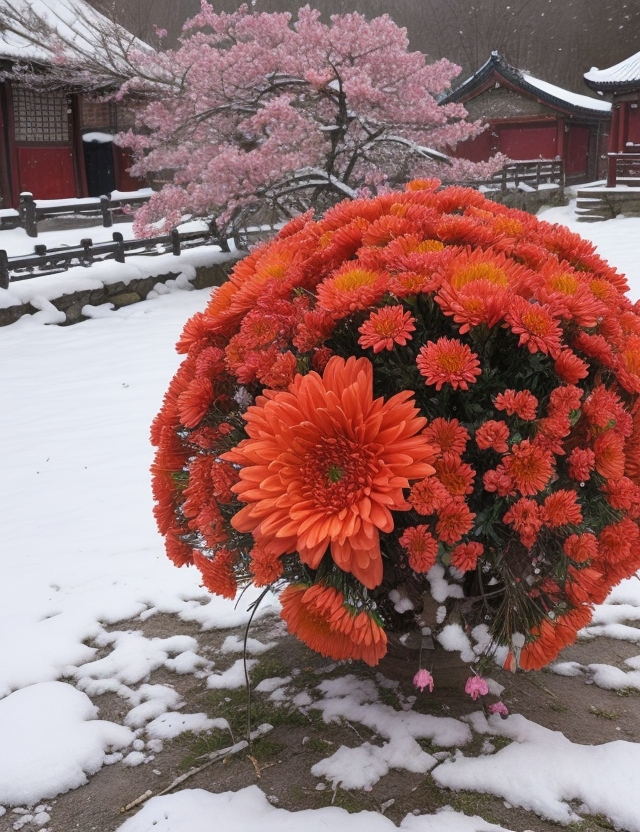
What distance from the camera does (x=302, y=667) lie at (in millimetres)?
2883

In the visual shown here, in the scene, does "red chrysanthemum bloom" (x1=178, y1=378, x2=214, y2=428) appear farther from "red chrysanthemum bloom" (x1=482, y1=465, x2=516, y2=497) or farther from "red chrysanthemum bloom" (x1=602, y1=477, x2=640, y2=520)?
"red chrysanthemum bloom" (x1=602, y1=477, x2=640, y2=520)

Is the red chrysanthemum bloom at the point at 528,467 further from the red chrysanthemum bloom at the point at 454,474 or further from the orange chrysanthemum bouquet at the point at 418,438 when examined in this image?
the red chrysanthemum bloom at the point at 454,474

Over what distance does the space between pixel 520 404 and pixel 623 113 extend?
26.1m

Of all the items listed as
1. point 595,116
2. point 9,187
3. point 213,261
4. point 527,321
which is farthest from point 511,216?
point 595,116

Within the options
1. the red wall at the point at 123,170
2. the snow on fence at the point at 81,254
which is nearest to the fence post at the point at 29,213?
the snow on fence at the point at 81,254

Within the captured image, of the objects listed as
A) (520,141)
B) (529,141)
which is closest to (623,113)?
(529,141)

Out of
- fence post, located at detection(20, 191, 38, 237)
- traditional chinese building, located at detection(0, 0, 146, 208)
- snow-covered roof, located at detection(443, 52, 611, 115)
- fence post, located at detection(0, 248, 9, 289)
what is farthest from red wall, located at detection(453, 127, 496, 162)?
fence post, located at detection(0, 248, 9, 289)

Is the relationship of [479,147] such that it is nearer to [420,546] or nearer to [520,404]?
[520,404]

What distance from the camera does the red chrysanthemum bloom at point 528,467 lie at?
199 centimetres

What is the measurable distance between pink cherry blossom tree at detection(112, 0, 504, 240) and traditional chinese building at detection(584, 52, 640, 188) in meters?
7.71

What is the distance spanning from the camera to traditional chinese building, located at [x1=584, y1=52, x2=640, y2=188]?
2062 cm

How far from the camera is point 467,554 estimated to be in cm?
204

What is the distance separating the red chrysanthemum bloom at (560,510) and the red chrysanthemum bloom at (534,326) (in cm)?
37

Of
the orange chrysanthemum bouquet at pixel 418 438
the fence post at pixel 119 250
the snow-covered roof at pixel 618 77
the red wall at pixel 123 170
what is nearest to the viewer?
the orange chrysanthemum bouquet at pixel 418 438
